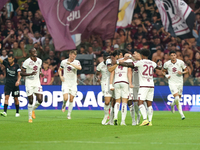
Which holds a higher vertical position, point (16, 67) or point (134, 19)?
point (134, 19)

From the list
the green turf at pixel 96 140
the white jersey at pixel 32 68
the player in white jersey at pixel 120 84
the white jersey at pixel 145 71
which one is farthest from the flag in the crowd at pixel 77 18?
the green turf at pixel 96 140

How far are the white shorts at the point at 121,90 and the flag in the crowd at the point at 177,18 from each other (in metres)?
10.5

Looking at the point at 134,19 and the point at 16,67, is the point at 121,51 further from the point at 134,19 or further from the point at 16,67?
the point at 134,19

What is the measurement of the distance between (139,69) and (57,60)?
39.7ft

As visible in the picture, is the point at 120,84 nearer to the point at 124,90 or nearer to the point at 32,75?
the point at 124,90

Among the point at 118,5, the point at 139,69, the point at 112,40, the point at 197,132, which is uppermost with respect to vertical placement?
the point at 118,5

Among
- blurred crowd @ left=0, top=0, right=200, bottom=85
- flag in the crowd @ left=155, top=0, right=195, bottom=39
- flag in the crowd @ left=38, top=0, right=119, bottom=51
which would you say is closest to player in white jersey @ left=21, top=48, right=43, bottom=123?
blurred crowd @ left=0, top=0, right=200, bottom=85

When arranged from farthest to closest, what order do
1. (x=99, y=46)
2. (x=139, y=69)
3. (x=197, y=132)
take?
1. (x=99, y=46)
2. (x=139, y=69)
3. (x=197, y=132)

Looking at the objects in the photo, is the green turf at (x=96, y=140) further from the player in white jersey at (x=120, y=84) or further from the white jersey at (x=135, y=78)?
the white jersey at (x=135, y=78)

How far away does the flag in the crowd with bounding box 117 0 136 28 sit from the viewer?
24152 millimetres

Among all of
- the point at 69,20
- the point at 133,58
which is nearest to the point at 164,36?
the point at 69,20

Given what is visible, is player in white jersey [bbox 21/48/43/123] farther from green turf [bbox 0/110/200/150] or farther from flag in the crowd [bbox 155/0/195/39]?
flag in the crowd [bbox 155/0/195/39]

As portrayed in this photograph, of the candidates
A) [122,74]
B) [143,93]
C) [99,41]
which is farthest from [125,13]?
[143,93]

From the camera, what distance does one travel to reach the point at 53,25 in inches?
912
